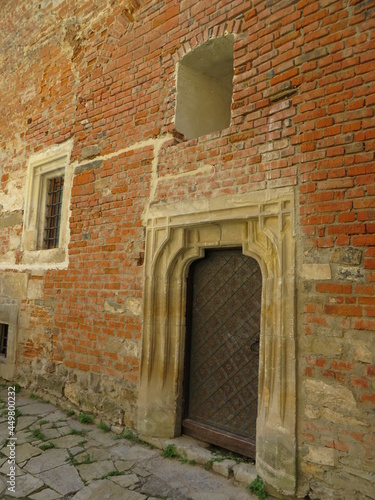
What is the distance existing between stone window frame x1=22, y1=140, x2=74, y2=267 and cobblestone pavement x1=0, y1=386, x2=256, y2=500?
2.12 meters

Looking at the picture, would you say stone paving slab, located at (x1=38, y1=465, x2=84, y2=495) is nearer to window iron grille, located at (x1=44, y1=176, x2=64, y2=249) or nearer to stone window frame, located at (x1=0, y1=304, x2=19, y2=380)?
stone window frame, located at (x1=0, y1=304, x2=19, y2=380)

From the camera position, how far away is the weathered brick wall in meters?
2.54

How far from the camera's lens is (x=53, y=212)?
5547 mm

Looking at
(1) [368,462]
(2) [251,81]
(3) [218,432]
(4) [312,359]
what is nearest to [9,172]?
(2) [251,81]

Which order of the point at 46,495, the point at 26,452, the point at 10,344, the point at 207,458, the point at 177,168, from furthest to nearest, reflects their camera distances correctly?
the point at 10,344 < the point at 177,168 < the point at 26,452 < the point at 207,458 < the point at 46,495

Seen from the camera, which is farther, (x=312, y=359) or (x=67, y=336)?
(x=67, y=336)

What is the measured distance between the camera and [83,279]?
4.43m

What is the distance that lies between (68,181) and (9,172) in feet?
6.05

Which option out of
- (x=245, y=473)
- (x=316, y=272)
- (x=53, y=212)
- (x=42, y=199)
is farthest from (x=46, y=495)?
(x=42, y=199)

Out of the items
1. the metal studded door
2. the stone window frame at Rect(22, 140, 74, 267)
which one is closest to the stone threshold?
the metal studded door

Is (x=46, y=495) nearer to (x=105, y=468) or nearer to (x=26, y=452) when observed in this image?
(x=105, y=468)

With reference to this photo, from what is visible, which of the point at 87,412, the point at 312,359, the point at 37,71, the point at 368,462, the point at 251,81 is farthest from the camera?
the point at 37,71

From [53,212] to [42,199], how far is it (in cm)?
28

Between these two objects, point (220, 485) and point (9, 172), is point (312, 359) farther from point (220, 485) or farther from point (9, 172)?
point (9, 172)
